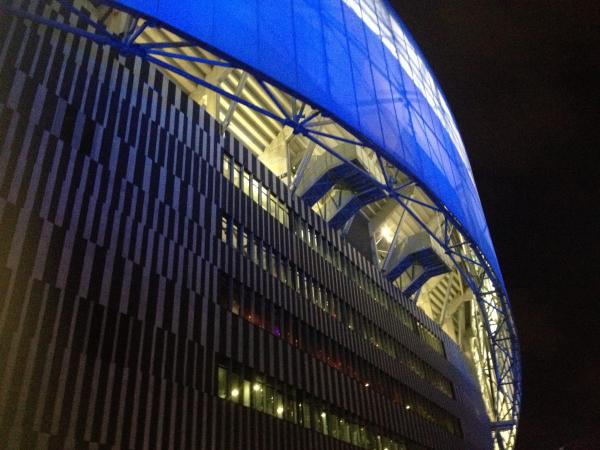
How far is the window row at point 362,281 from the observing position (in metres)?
34.9

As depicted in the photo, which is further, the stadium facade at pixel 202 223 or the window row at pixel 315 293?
the window row at pixel 315 293

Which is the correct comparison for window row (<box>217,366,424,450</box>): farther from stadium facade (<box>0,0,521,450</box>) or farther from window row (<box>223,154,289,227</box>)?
window row (<box>223,154,289,227</box>)

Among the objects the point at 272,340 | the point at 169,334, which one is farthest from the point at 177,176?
the point at 272,340

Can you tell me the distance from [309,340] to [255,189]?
905 centimetres

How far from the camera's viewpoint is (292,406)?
88.1 ft

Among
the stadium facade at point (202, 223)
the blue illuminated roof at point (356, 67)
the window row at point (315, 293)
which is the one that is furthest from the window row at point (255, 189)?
the blue illuminated roof at point (356, 67)

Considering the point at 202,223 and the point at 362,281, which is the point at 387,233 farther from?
the point at 202,223

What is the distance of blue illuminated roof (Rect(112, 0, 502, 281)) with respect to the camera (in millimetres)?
20938

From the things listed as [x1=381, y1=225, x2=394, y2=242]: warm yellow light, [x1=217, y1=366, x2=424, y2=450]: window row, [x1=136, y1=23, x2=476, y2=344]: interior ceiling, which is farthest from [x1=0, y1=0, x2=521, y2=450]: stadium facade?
[x1=381, y1=225, x2=394, y2=242]: warm yellow light

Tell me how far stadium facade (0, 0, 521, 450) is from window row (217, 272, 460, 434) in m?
0.16

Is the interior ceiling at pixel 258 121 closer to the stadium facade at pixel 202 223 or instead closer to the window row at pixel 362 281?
the stadium facade at pixel 202 223

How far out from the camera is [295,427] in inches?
1038

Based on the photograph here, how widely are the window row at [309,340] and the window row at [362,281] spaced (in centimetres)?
593

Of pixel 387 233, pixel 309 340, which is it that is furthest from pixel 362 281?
pixel 387 233
